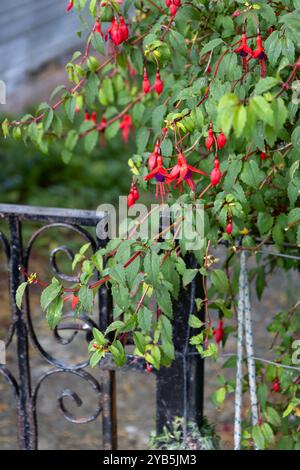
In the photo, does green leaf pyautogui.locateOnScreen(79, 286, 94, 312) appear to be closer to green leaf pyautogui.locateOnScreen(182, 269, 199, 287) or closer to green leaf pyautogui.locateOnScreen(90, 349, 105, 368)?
green leaf pyautogui.locateOnScreen(90, 349, 105, 368)

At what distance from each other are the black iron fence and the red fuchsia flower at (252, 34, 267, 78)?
534 millimetres

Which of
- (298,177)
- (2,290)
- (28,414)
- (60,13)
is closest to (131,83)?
(298,177)

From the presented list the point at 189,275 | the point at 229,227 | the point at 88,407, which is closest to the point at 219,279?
the point at 189,275

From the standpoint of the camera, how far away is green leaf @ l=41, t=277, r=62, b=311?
1.64 m

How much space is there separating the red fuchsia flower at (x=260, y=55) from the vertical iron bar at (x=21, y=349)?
2.56 ft

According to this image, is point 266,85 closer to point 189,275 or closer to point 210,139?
point 210,139

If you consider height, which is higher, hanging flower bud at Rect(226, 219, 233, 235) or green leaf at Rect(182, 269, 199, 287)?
hanging flower bud at Rect(226, 219, 233, 235)

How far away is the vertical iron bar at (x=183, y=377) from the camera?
1.99 m

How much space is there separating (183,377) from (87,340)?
0.93 ft

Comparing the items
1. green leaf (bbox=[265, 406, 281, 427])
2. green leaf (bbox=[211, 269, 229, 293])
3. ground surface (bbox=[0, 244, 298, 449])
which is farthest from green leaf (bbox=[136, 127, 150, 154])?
ground surface (bbox=[0, 244, 298, 449])

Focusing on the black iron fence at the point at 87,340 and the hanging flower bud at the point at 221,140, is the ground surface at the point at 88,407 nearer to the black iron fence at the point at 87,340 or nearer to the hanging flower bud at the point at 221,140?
the black iron fence at the point at 87,340

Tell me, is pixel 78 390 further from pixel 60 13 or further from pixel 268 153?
pixel 60 13

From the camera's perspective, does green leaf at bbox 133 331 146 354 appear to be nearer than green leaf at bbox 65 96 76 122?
Yes
